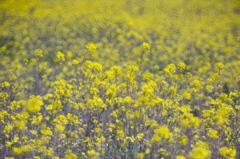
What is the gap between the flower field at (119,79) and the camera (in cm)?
377

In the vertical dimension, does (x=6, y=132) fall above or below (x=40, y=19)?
below

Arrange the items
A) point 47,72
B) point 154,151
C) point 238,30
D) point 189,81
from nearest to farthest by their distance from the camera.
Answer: point 154,151 < point 47,72 < point 189,81 < point 238,30

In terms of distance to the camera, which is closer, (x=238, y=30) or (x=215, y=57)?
(x=215, y=57)

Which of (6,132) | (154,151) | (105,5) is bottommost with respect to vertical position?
(154,151)

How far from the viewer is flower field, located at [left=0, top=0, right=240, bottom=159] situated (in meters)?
3.77

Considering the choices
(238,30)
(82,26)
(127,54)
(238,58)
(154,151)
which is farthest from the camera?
(238,30)

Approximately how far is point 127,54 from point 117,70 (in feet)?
16.1

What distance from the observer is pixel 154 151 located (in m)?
3.78

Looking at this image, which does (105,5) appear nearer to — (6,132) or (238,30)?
(238,30)

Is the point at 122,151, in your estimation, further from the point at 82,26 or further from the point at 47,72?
the point at 82,26

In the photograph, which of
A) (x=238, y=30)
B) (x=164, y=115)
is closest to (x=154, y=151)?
(x=164, y=115)

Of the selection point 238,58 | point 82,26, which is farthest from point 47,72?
point 238,58

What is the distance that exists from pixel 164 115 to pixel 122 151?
4.10 ft

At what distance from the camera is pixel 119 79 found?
5957 millimetres
